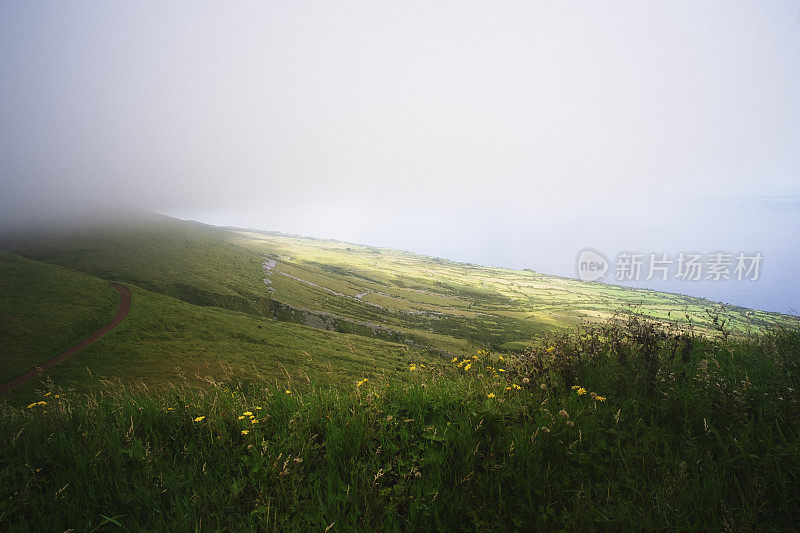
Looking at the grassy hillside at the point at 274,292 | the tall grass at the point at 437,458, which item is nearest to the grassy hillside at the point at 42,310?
the grassy hillside at the point at 274,292

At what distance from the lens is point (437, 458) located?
3.20 m

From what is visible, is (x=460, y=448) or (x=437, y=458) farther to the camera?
(x=460, y=448)

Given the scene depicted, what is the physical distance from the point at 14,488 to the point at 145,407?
A: 57.5 inches

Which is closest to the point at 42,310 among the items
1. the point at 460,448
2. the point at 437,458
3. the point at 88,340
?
the point at 88,340

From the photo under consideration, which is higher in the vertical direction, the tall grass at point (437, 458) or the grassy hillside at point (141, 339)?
the tall grass at point (437, 458)

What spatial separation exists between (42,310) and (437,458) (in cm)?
12278

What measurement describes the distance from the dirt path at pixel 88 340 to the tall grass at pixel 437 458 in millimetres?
55779

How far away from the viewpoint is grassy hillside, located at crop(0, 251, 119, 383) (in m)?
63.7

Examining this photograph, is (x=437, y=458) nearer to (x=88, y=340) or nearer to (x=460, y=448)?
(x=460, y=448)

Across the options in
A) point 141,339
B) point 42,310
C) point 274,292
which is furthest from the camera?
point 274,292

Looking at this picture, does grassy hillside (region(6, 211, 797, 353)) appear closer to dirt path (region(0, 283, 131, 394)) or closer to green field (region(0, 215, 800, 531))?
dirt path (region(0, 283, 131, 394))

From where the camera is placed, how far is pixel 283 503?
9.80ft

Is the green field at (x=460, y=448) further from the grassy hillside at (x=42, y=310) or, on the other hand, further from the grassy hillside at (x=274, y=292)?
the grassy hillside at (x=274, y=292)

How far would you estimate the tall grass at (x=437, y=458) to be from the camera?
2750 mm
